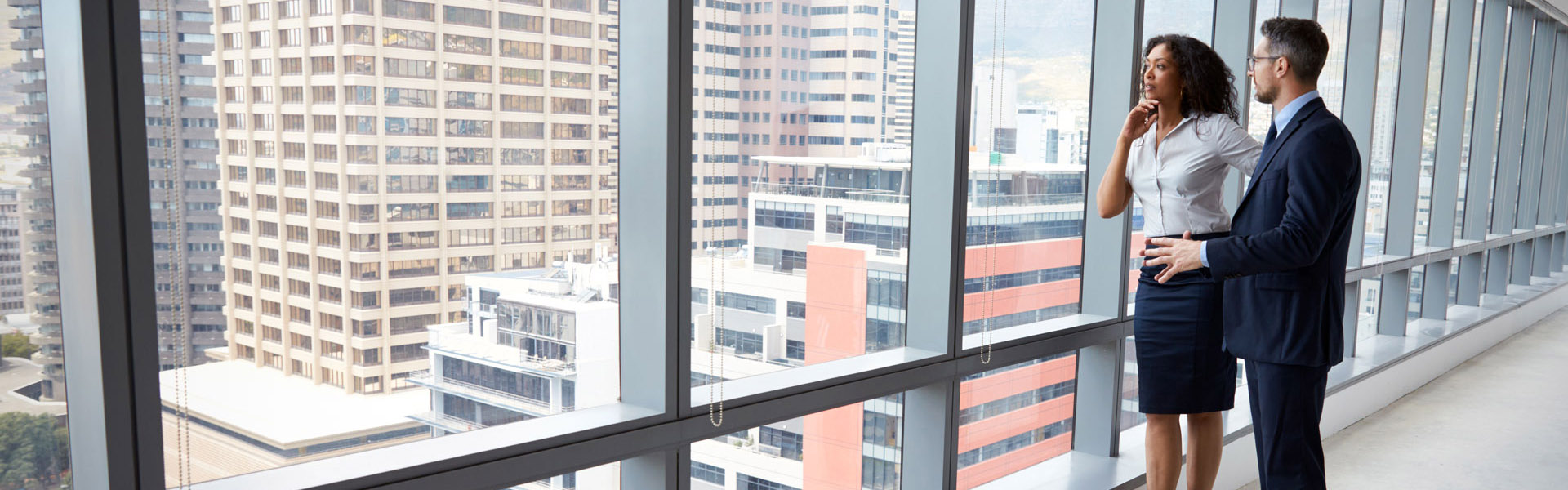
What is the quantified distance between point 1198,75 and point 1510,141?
6.42m

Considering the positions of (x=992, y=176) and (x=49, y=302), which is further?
(x=992, y=176)

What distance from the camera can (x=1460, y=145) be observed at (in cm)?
574

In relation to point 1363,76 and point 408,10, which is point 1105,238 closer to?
→ point 408,10

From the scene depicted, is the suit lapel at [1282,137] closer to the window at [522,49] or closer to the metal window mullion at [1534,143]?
the window at [522,49]

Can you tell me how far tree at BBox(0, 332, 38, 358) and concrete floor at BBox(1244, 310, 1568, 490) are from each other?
11.4 ft

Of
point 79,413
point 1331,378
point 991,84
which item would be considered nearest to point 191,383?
point 79,413

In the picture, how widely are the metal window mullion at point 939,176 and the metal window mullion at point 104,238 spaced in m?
1.63

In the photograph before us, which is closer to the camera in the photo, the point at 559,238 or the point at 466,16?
the point at 466,16

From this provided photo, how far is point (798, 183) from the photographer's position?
219cm

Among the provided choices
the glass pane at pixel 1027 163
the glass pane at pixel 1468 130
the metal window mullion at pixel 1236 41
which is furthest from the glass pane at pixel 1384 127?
the glass pane at pixel 1027 163

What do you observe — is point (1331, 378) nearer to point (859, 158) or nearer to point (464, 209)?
point (859, 158)

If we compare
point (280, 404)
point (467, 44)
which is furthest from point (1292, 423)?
point (280, 404)

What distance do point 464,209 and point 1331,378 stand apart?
13.2 feet

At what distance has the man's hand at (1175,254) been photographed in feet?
7.00
